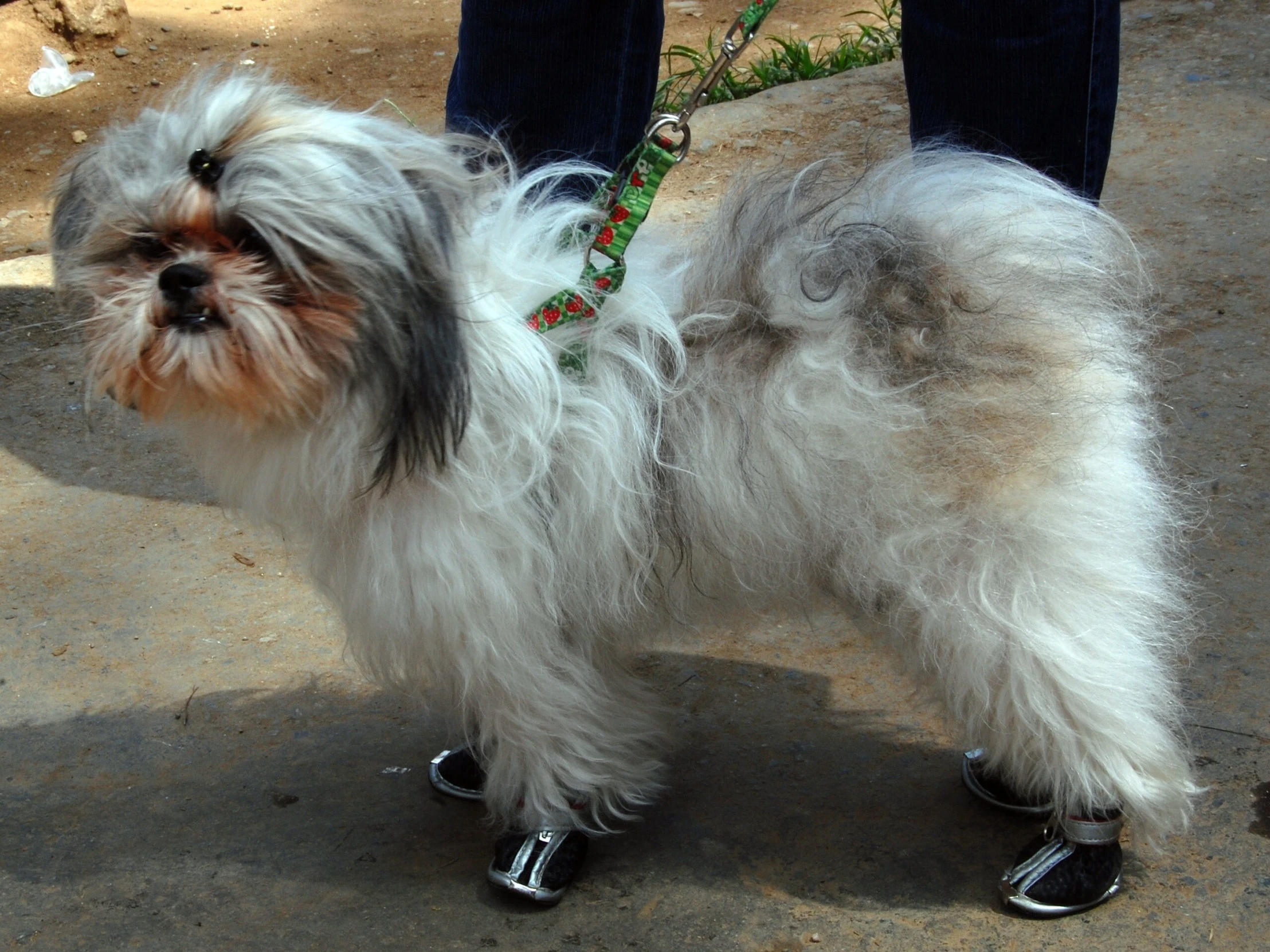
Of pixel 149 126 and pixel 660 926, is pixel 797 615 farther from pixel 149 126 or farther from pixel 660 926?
pixel 149 126

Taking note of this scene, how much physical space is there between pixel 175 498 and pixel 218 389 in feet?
5.99

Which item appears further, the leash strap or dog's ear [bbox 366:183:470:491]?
the leash strap

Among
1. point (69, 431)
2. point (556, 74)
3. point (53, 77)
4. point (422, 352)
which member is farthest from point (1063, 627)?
point (53, 77)

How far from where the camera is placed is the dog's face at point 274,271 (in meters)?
1.68

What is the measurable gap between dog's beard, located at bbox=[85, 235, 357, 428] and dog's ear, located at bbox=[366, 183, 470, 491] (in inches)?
2.1

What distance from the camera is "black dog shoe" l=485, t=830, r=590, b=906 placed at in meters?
2.08

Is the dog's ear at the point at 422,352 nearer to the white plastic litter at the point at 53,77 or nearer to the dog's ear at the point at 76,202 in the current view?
the dog's ear at the point at 76,202

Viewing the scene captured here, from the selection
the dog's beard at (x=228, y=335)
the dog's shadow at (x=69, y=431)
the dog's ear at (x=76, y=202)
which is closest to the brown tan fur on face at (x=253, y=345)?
the dog's beard at (x=228, y=335)

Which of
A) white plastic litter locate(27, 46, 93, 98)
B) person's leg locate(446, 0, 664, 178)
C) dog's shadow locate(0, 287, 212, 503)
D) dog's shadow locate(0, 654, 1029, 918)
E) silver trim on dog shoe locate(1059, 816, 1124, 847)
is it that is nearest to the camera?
silver trim on dog shoe locate(1059, 816, 1124, 847)

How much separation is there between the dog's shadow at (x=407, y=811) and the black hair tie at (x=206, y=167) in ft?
3.85

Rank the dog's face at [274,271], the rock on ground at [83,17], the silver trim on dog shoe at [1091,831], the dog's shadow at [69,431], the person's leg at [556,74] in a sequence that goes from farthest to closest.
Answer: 1. the rock on ground at [83,17]
2. the dog's shadow at [69,431]
3. the person's leg at [556,74]
4. the silver trim on dog shoe at [1091,831]
5. the dog's face at [274,271]

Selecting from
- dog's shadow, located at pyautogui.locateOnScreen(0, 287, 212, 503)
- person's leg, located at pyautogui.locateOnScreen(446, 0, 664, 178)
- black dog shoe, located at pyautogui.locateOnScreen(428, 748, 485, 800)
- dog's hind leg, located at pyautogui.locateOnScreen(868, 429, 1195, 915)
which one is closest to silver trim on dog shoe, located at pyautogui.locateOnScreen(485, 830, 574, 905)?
black dog shoe, located at pyautogui.locateOnScreen(428, 748, 485, 800)

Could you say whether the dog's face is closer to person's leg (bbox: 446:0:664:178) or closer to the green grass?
A: person's leg (bbox: 446:0:664:178)

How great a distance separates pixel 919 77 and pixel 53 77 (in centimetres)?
560
